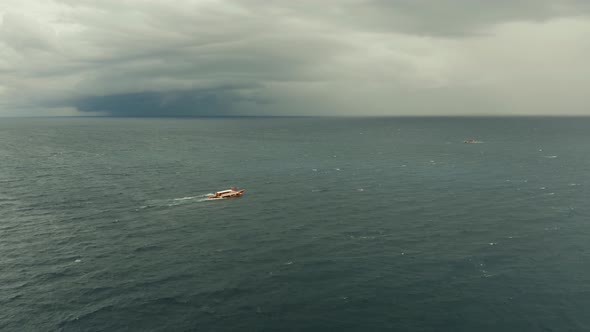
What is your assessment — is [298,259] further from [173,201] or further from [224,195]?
[173,201]

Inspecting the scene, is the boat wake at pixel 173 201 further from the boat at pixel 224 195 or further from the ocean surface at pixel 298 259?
the boat at pixel 224 195

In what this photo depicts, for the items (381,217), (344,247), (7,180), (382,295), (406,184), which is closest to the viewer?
(382,295)

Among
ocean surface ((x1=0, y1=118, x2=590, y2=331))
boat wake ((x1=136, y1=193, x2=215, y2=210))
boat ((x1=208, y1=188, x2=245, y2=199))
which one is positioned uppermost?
boat ((x1=208, y1=188, x2=245, y2=199))

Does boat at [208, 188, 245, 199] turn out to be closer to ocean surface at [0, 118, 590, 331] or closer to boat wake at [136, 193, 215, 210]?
boat wake at [136, 193, 215, 210]

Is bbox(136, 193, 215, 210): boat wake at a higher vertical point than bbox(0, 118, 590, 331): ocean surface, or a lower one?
higher

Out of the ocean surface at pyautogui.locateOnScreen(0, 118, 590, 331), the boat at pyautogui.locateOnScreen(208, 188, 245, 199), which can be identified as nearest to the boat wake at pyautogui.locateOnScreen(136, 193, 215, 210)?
the ocean surface at pyautogui.locateOnScreen(0, 118, 590, 331)

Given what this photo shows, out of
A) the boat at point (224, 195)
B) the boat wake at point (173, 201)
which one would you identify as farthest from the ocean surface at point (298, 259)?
the boat at point (224, 195)

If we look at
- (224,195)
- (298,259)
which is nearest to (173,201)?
(224,195)

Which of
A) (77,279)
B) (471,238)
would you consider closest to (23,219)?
(77,279)

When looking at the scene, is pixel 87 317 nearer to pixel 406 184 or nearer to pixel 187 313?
pixel 187 313

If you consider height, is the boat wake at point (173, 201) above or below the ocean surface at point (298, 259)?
above

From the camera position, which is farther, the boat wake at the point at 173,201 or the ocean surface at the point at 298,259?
the boat wake at the point at 173,201
